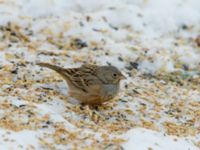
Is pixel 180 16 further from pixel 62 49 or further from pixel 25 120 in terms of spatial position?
pixel 25 120

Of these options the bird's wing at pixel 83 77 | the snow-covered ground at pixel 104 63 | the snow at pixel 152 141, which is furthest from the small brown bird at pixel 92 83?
the snow at pixel 152 141

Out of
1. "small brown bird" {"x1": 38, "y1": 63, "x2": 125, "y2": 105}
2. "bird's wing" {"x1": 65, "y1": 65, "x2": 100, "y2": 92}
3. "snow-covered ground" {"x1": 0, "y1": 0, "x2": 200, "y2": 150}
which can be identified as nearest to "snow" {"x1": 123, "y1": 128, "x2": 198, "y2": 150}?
"snow-covered ground" {"x1": 0, "y1": 0, "x2": 200, "y2": 150}

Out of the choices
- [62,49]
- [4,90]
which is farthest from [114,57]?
[4,90]

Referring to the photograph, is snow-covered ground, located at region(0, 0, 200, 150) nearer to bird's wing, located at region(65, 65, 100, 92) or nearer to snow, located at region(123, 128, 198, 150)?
snow, located at region(123, 128, 198, 150)

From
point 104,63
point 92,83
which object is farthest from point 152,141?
point 104,63

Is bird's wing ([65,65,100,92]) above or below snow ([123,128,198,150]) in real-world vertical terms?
above

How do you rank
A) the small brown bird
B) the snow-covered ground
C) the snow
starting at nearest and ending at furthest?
the snow
the snow-covered ground
the small brown bird
